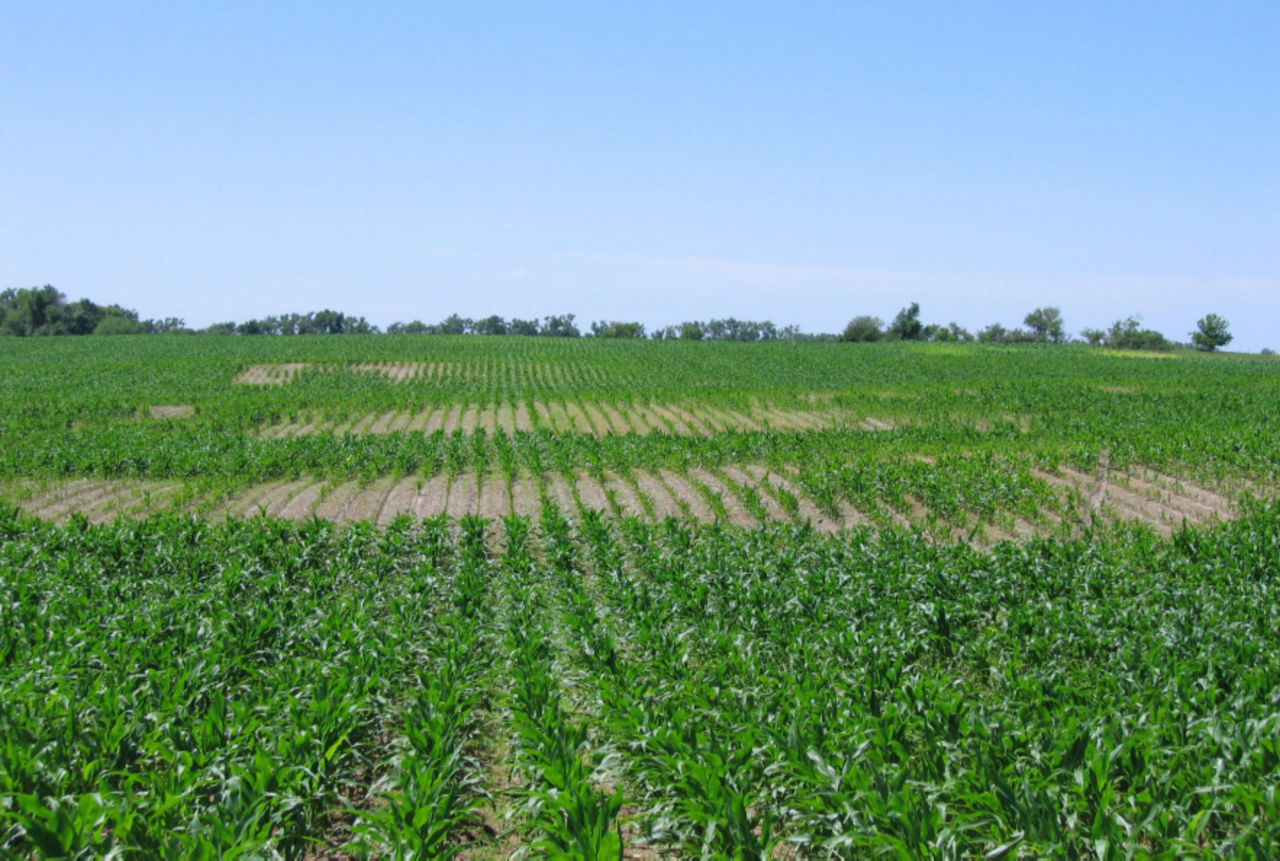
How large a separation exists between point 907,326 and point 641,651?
9864 cm

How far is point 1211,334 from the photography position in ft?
313

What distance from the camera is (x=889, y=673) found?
6695 millimetres

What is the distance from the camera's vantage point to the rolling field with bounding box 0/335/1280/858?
4.89 m

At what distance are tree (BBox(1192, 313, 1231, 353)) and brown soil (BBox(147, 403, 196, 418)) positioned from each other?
10895 centimetres

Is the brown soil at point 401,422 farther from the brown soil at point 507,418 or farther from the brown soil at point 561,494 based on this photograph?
the brown soil at point 561,494

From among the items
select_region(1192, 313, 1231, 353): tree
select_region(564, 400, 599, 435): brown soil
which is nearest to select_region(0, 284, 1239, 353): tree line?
select_region(1192, 313, 1231, 353): tree

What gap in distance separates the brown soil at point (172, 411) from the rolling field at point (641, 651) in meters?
9.63

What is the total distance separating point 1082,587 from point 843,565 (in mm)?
3129

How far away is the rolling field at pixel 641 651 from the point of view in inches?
193

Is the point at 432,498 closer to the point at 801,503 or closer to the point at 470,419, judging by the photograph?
the point at 801,503

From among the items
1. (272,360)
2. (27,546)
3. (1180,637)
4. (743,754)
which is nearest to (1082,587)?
(1180,637)

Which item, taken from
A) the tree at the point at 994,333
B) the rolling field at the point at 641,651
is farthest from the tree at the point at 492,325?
the rolling field at the point at 641,651

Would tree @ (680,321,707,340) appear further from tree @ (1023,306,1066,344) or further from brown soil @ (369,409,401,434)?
brown soil @ (369,409,401,434)

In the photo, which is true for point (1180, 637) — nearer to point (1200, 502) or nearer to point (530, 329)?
point (1200, 502)
